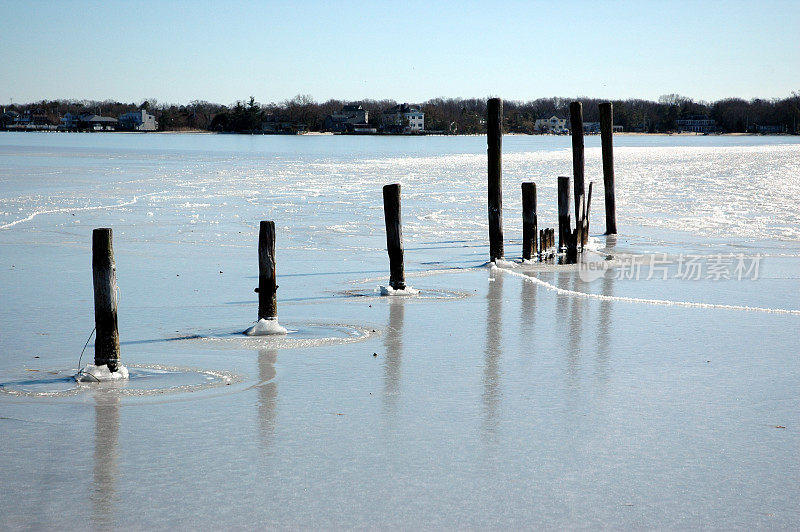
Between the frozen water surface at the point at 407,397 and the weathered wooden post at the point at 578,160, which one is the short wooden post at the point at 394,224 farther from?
the weathered wooden post at the point at 578,160

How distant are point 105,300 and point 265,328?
250cm

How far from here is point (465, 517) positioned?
5543 mm

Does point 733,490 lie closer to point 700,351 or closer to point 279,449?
point 279,449

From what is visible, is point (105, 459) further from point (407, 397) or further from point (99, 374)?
point (407, 397)

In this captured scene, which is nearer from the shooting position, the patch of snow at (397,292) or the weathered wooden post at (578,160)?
the patch of snow at (397,292)

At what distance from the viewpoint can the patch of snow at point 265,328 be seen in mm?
10758

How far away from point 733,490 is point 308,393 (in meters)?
3.74

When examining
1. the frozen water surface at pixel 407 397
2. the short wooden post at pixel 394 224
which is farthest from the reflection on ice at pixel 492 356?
the short wooden post at pixel 394 224

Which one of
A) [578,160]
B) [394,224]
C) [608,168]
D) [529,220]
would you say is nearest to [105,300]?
[394,224]

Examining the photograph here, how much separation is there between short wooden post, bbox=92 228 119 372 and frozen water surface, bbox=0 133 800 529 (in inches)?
14.5

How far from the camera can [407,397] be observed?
8.19m

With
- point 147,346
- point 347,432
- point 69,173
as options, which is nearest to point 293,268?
point 147,346

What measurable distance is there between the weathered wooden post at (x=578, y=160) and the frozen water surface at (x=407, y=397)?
3.10 feet

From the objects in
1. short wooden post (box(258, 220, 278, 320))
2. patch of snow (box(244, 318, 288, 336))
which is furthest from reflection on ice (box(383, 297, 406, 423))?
short wooden post (box(258, 220, 278, 320))
